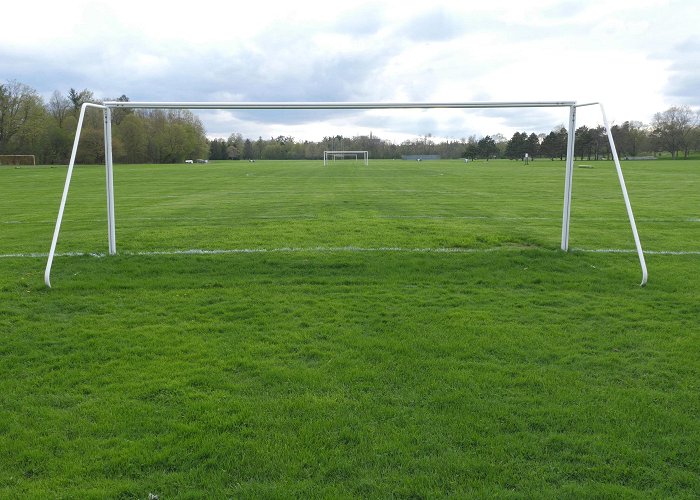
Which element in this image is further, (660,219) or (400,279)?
(660,219)

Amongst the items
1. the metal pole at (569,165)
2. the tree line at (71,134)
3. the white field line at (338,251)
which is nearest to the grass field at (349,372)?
the white field line at (338,251)

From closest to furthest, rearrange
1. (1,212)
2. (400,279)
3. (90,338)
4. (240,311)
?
(90,338)
(240,311)
(400,279)
(1,212)

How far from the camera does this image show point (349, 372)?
171 inches

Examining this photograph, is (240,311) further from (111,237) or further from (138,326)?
(111,237)

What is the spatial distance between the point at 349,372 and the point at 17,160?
7970 cm

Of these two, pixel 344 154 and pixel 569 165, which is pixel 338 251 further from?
pixel 344 154

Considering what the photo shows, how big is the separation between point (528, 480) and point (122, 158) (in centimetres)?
8081

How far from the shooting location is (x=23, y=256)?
8969mm

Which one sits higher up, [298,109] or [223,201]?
[298,109]

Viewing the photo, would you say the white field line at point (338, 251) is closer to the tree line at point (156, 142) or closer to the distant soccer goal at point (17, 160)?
the tree line at point (156, 142)

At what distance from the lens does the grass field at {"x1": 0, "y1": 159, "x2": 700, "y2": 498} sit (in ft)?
9.93

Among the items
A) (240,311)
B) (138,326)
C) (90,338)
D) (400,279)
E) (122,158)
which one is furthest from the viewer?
(122,158)

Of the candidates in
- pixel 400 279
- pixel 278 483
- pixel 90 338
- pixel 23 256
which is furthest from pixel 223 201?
Answer: pixel 278 483

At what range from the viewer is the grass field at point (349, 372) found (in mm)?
3025
